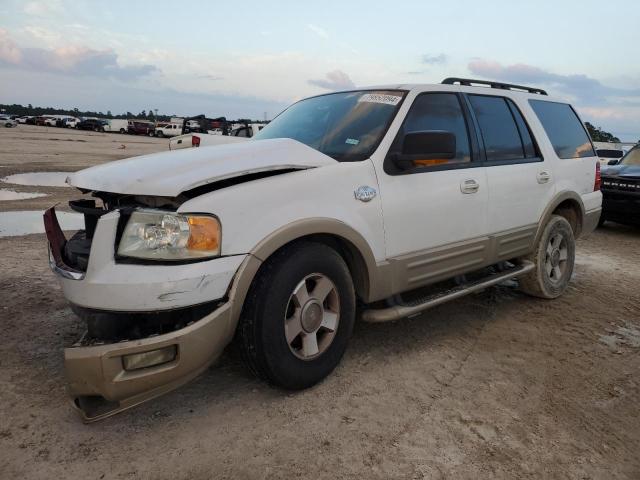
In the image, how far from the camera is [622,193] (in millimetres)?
8266

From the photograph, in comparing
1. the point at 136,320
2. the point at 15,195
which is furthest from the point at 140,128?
the point at 136,320

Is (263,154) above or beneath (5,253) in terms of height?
above

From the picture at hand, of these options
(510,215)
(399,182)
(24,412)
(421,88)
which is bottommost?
(24,412)

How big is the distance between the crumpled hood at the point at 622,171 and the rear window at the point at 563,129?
360cm

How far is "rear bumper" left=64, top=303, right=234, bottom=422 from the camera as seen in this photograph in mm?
2314

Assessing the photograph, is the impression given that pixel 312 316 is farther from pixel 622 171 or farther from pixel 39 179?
pixel 39 179

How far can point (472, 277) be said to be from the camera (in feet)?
16.4

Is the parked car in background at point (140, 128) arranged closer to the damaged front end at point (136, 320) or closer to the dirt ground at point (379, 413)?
the dirt ground at point (379, 413)

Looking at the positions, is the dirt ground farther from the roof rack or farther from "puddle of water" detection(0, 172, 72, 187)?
"puddle of water" detection(0, 172, 72, 187)

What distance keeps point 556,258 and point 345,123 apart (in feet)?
9.04

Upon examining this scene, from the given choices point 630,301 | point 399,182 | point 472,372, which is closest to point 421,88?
point 399,182

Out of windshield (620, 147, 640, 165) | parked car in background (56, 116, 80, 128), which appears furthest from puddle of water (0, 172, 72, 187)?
parked car in background (56, 116, 80, 128)

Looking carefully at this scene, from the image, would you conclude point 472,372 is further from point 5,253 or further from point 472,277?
point 5,253

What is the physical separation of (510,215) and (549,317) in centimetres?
102
